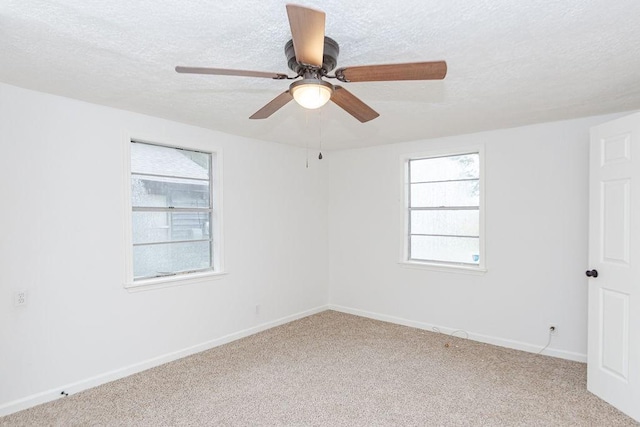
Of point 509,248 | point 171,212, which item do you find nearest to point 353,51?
point 171,212

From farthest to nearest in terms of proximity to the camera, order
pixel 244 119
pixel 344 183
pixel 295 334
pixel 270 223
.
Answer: pixel 344 183 → pixel 270 223 → pixel 295 334 → pixel 244 119

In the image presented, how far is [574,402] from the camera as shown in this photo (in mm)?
2754

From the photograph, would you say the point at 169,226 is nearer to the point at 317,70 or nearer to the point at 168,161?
the point at 168,161

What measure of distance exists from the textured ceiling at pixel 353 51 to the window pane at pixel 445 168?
3.31ft

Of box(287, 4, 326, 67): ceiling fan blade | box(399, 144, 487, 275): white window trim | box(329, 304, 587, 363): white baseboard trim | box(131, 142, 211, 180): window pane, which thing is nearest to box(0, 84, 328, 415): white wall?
box(131, 142, 211, 180): window pane

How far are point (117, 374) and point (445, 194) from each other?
3.91 m

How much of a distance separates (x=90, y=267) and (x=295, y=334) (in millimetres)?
2285

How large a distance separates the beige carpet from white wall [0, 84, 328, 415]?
0.22 m

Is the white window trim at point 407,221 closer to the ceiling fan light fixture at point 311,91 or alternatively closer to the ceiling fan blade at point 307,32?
the ceiling fan light fixture at point 311,91

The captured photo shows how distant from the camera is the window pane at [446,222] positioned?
4281 millimetres

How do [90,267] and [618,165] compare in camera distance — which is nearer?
[618,165]

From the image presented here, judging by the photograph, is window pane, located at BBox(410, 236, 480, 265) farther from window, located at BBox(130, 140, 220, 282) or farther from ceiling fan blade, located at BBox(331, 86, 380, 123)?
ceiling fan blade, located at BBox(331, 86, 380, 123)

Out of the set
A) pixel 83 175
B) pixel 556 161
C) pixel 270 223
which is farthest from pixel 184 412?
pixel 556 161

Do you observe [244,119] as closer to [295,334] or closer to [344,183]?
[344,183]
